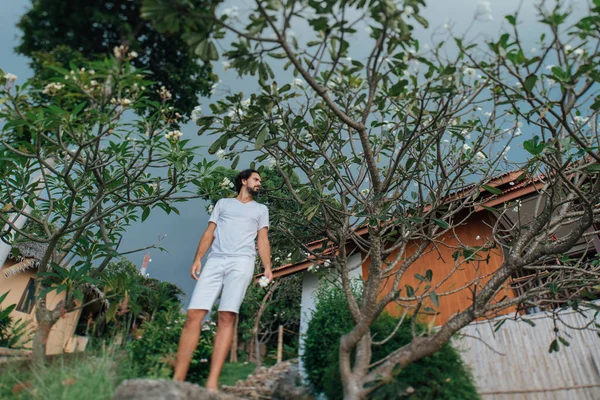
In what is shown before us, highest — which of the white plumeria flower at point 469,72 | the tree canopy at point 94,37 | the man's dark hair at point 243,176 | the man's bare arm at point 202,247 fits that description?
the tree canopy at point 94,37

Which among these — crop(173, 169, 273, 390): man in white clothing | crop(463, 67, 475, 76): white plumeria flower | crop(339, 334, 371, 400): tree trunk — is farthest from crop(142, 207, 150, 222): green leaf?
crop(463, 67, 475, 76): white plumeria flower

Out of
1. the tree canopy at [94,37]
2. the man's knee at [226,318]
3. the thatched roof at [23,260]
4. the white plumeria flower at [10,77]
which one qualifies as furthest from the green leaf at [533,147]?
Result: the thatched roof at [23,260]

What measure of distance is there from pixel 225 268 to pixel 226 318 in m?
0.39

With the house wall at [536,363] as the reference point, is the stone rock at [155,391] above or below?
below

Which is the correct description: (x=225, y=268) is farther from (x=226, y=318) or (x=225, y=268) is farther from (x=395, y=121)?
(x=395, y=121)

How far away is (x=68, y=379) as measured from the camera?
109 inches

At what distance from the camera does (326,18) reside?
2.66 m

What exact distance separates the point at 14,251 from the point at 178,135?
141 inches

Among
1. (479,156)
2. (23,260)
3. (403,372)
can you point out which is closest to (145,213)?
(403,372)

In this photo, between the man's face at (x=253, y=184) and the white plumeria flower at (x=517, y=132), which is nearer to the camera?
the man's face at (x=253, y=184)

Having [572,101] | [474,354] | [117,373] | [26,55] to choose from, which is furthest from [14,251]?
[572,101]

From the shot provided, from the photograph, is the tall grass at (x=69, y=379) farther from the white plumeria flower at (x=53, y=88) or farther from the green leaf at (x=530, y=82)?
the green leaf at (x=530, y=82)

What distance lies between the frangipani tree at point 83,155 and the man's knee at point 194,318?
4.66 ft

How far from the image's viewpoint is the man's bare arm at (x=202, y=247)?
3.34 metres
